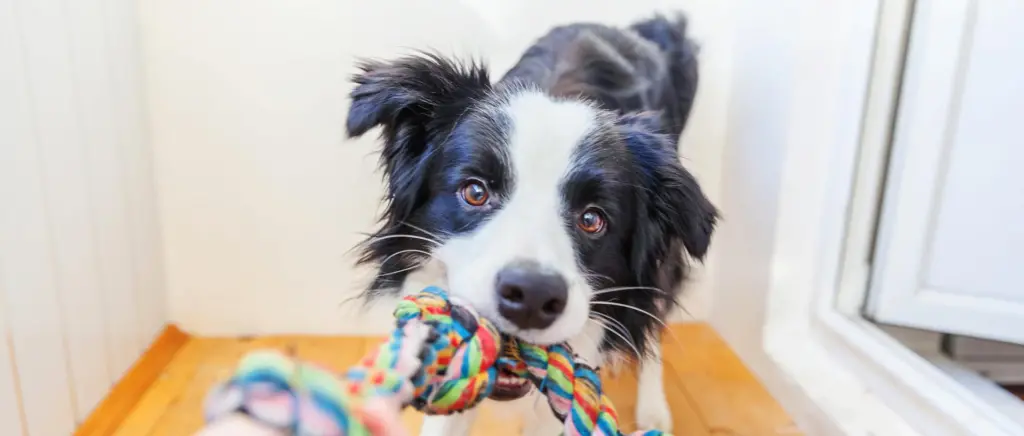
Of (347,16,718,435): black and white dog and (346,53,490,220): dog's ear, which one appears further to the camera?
(346,53,490,220): dog's ear

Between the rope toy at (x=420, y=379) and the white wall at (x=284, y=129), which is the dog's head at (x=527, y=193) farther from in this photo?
the white wall at (x=284, y=129)

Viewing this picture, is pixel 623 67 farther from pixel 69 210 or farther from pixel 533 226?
pixel 69 210

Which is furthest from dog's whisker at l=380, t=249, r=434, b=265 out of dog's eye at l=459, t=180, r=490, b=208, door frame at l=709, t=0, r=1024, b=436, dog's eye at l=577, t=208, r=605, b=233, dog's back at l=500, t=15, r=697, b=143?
door frame at l=709, t=0, r=1024, b=436

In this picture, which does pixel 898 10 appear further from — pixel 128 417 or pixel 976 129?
pixel 128 417

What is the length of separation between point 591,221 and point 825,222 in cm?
58

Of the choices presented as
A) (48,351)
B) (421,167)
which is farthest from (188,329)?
(421,167)

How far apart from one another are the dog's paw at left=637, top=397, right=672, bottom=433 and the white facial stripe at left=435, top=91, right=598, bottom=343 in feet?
1.60

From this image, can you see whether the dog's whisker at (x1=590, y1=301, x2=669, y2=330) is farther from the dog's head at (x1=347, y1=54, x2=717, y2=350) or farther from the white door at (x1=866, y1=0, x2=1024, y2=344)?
the white door at (x1=866, y1=0, x2=1024, y2=344)

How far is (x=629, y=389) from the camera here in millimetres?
1459

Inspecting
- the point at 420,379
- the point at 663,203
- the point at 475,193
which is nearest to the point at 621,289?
the point at 663,203

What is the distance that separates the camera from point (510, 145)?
0.95m

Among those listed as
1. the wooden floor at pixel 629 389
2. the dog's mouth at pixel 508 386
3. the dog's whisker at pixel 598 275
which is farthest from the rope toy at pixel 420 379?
the wooden floor at pixel 629 389

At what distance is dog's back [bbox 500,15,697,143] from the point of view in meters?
1.29

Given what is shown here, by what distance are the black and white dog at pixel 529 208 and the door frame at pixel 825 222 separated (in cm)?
31
